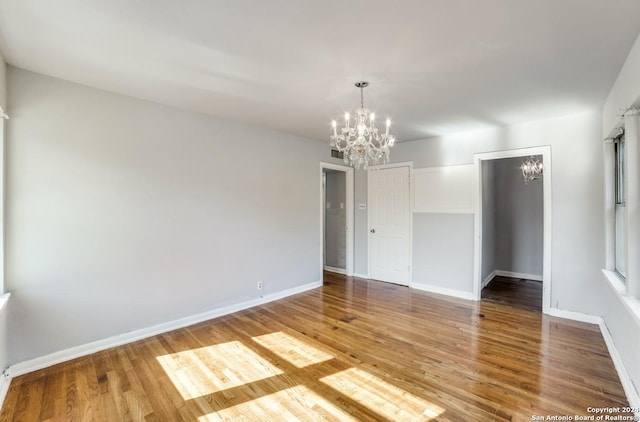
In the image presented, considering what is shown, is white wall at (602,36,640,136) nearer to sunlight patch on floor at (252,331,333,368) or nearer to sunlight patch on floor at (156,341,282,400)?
sunlight patch on floor at (252,331,333,368)

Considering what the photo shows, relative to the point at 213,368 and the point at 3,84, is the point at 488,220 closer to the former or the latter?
the point at 213,368

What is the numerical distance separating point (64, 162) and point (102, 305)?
4.61ft

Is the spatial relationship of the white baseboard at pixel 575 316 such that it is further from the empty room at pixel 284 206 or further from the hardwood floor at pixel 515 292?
the hardwood floor at pixel 515 292

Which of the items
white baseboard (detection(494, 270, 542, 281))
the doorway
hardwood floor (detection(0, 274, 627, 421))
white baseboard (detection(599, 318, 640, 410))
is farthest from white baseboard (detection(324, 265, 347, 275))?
white baseboard (detection(599, 318, 640, 410))

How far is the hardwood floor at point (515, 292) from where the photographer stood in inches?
166

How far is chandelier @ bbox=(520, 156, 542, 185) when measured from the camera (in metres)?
4.89

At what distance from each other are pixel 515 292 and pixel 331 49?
479 centimetres

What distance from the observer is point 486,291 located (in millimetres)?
4824

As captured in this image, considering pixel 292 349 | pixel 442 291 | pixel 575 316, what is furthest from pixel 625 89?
pixel 292 349


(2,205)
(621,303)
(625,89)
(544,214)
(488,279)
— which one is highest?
(625,89)

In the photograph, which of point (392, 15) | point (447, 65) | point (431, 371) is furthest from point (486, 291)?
point (392, 15)

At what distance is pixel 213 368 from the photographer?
2.54 metres

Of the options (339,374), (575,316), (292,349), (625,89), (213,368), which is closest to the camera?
(625,89)

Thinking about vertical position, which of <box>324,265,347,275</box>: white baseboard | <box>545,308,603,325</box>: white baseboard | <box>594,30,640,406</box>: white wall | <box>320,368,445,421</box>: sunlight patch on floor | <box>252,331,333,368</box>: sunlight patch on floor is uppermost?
<box>594,30,640,406</box>: white wall
